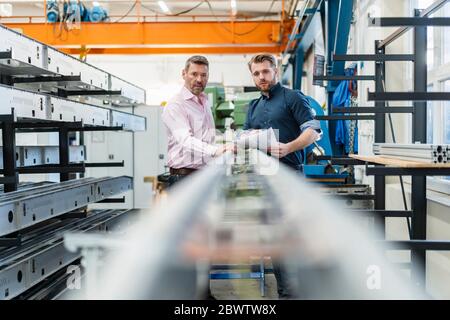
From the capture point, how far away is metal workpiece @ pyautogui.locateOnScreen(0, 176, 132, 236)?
184 cm

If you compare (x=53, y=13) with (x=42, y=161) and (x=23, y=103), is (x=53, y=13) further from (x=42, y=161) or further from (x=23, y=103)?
(x=23, y=103)

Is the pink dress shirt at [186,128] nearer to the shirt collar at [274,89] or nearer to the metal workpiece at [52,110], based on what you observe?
the shirt collar at [274,89]

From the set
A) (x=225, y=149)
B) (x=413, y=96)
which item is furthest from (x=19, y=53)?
(x=413, y=96)

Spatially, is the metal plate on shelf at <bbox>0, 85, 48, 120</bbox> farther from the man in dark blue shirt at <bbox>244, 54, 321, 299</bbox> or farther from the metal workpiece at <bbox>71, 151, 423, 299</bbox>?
the metal workpiece at <bbox>71, 151, 423, 299</bbox>

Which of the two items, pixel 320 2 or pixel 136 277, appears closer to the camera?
pixel 136 277

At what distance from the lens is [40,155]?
3248mm

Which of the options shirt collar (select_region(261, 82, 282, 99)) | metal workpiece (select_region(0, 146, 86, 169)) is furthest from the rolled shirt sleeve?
metal workpiece (select_region(0, 146, 86, 169))

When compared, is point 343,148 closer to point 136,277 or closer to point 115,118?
point 115,118

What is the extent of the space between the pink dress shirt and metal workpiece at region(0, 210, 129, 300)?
2.20 feet

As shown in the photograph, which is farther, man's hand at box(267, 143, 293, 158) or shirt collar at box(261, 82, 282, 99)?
shirt collar at box(261, 82, 282, 99)

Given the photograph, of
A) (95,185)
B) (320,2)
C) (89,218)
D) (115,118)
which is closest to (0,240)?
(95,185)

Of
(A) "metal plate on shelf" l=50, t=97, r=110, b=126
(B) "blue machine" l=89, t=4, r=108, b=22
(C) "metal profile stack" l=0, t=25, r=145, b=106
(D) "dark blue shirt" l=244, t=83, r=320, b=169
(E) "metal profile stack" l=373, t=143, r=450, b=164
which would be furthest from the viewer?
(B) "blue machine" l=89, t=4, r=108, b=22

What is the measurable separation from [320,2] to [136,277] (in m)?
3.77
